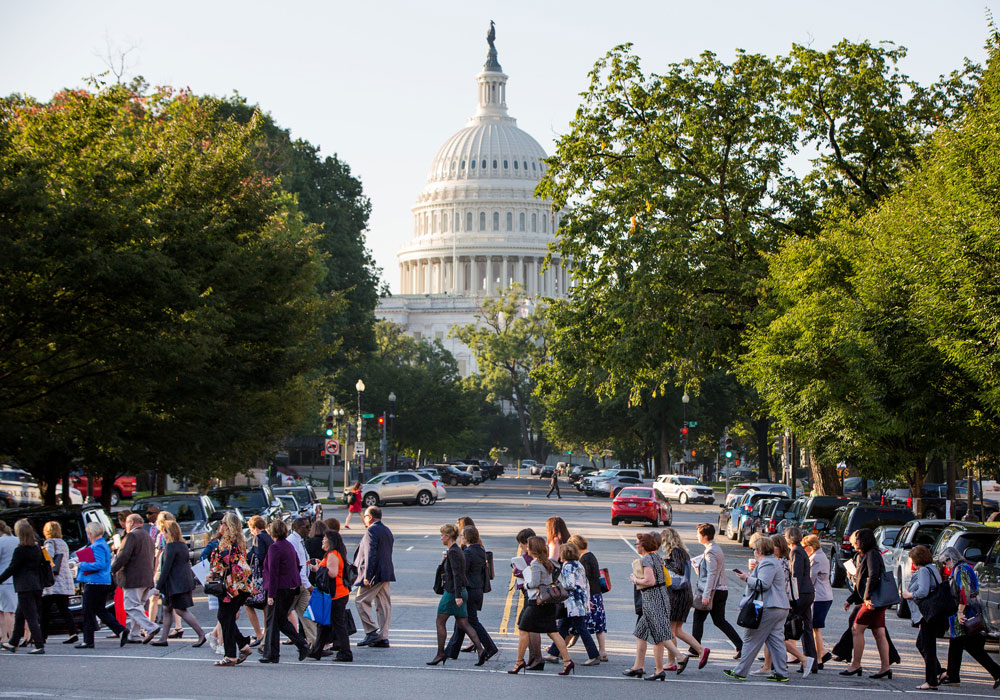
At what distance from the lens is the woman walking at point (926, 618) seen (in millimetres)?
13945

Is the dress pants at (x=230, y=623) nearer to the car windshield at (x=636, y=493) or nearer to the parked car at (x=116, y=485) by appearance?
the car windshield at (x=636, y=493)

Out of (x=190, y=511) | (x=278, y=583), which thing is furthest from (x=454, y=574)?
(x=190, y=511)

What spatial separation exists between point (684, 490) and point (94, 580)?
51.5 meters

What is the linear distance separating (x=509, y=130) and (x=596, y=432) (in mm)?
119120

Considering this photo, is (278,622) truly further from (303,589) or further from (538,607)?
(538,607)

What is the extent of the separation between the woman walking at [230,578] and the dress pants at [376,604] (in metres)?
1.77

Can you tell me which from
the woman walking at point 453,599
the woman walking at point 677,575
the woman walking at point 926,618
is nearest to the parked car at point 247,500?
the woman walking at point 453,599

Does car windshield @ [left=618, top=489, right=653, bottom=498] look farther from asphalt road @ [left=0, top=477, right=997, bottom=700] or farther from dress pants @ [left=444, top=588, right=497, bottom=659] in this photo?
dress pants @ [left=444, top=588, right=497, bottom=659]

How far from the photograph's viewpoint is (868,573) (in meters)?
14.6

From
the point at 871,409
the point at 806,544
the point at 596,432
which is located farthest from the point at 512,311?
the point at 806,544

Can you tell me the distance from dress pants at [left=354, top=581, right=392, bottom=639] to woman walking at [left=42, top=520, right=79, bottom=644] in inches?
144

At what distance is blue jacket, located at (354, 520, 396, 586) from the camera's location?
15.5m

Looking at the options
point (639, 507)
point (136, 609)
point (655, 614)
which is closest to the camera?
point (655, 614)

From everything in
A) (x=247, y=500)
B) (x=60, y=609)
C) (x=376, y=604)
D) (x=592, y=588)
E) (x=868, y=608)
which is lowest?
(x=60, y=609)
